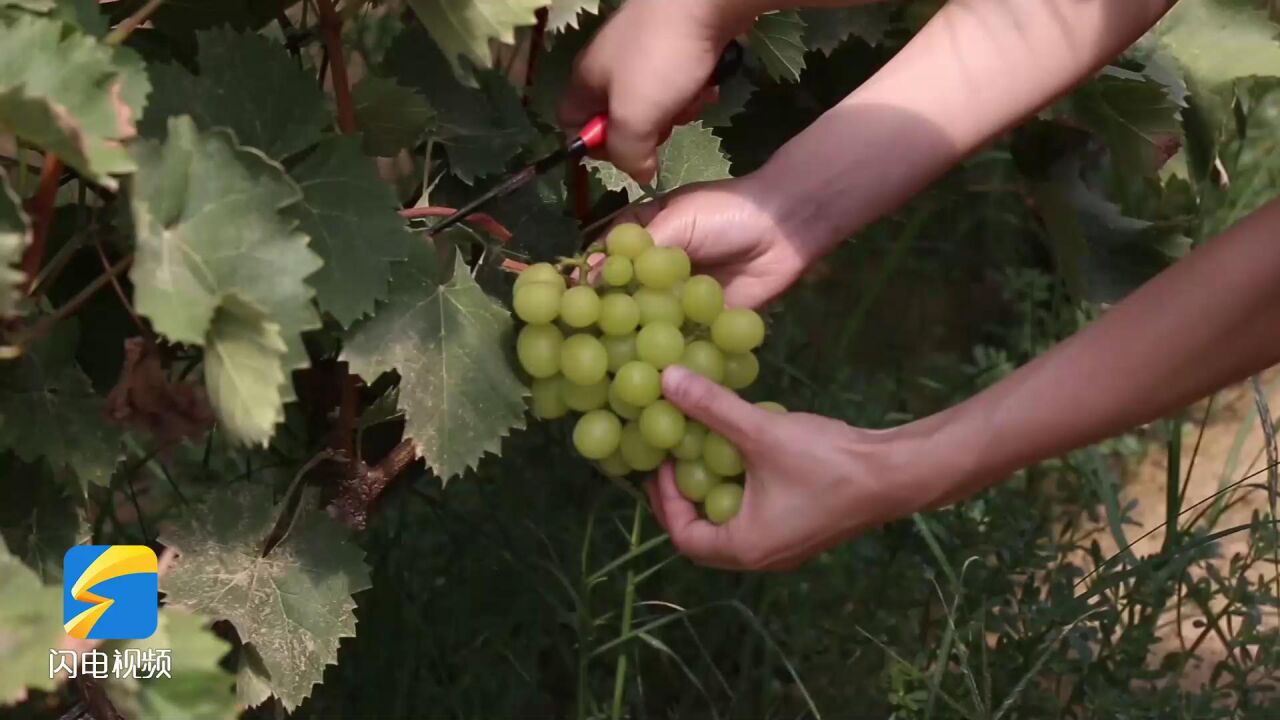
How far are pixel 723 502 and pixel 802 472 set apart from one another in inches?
2.8

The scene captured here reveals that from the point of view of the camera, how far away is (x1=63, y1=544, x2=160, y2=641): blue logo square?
0.73m

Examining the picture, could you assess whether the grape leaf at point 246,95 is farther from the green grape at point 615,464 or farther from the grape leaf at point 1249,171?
the grape leaf at point 1249,171

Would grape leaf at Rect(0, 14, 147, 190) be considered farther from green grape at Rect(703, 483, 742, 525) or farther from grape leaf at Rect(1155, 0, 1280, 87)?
grape leaf at Rect(1155, 0, 1280, 87)

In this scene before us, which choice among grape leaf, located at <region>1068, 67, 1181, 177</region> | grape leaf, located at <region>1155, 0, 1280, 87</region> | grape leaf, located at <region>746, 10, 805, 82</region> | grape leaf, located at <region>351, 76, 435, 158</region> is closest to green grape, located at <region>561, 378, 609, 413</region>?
grape leaf, located at <region>351, 76, 435, 158</region>

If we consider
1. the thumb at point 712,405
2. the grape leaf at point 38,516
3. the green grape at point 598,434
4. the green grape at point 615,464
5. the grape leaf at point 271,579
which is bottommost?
the grape leaf at point 271,579

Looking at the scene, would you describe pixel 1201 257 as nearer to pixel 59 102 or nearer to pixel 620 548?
pixel 59 102

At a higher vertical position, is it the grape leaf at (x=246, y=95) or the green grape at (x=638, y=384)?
the grape leaf at (x=246, y=95)

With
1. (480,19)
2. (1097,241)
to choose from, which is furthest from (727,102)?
(1097,241)

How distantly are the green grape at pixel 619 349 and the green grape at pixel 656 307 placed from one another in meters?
0.02

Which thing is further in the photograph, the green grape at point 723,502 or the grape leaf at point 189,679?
the green grape at point 723,502

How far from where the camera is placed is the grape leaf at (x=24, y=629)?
584mm

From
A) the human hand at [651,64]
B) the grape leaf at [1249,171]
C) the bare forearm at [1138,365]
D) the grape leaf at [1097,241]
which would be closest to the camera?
the bare forearm at [1138,365]

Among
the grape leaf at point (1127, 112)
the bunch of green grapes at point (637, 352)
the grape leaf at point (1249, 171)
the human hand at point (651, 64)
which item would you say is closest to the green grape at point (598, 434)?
the bunch of green grapes at point (637, 352)

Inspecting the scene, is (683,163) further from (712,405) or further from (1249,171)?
(1249,171)
